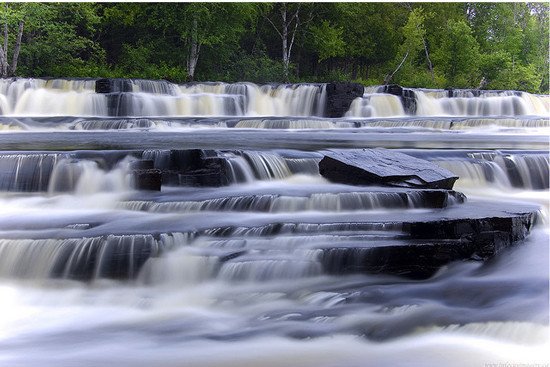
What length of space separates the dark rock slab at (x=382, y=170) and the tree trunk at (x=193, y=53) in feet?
72.2

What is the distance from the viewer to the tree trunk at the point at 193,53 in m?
31.1

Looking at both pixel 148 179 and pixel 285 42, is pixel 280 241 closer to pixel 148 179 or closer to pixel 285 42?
→ pixel 148 179

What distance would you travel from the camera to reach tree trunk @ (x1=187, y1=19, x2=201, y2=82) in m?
31.1

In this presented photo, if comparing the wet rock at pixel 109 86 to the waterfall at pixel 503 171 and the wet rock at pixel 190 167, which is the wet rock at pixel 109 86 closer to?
the wet rock at pixel 190 167

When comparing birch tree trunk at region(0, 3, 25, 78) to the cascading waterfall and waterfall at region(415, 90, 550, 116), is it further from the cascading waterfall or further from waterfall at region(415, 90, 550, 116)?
waterfall at region(415, 90, 550, 116)

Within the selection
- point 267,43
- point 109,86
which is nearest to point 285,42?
point 267,43

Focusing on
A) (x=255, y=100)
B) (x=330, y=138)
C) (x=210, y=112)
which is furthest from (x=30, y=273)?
(x=255, y=100)

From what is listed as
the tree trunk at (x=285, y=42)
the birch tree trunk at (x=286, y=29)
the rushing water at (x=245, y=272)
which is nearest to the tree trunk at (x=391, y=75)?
the birch tree trunk at (x=286, y=29)

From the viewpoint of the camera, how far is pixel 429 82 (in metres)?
36.4

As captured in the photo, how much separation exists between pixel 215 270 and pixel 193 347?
4.44 feet

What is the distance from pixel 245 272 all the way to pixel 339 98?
18.2 m

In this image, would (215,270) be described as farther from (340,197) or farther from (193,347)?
(340,197)

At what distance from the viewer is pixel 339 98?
24078mm

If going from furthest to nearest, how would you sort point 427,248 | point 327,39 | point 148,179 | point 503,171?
1. point 327,39
2. point 503,171
3. point 148,179
4. point 427,248
